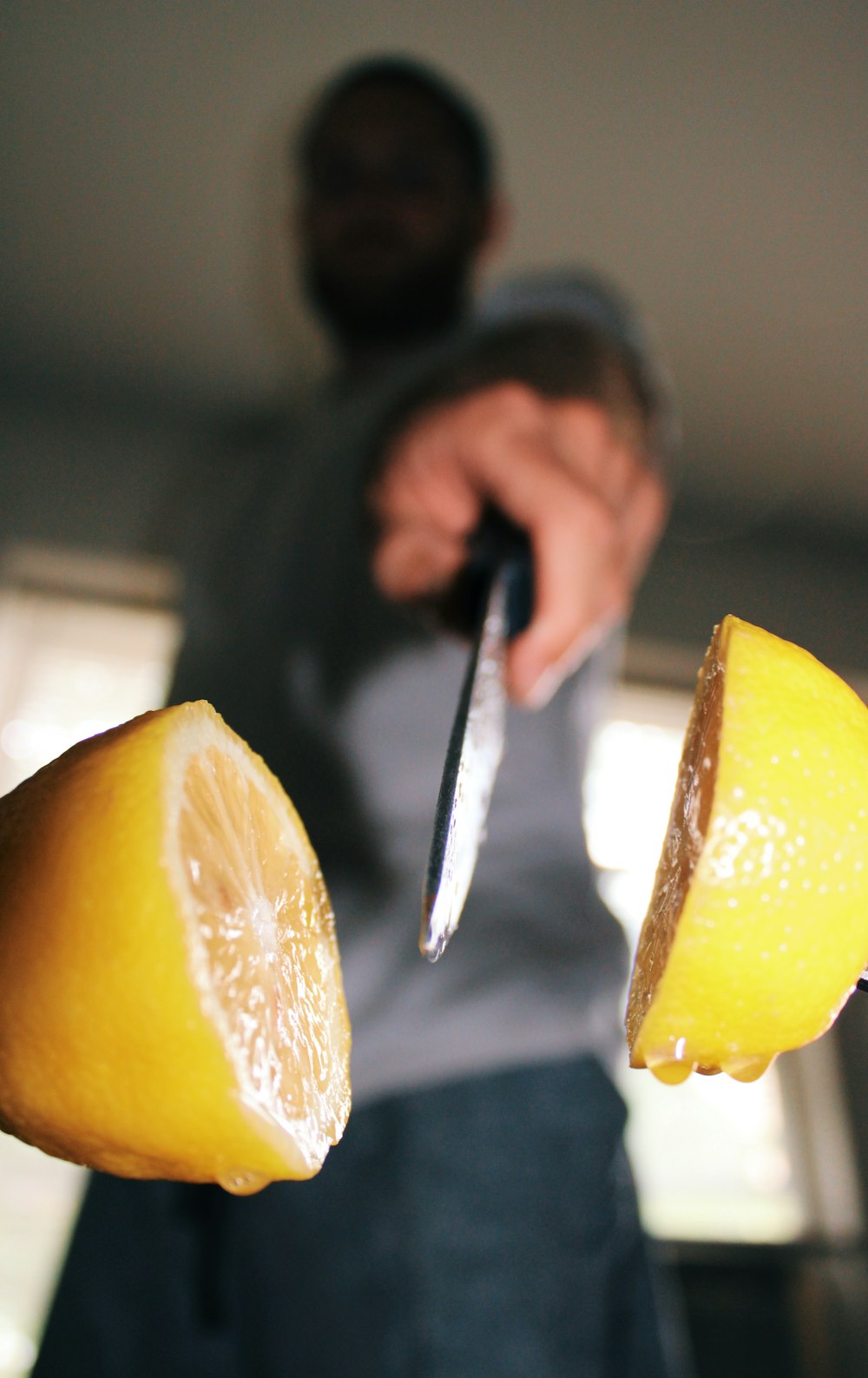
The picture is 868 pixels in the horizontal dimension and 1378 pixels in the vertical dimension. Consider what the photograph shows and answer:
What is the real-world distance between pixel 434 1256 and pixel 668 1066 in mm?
409

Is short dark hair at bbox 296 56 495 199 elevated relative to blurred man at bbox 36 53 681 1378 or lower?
elevated

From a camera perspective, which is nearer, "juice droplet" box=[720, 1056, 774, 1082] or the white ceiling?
"juice droplet" box=[720, 1056, 774, 1082]

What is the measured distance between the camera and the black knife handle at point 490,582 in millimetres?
394

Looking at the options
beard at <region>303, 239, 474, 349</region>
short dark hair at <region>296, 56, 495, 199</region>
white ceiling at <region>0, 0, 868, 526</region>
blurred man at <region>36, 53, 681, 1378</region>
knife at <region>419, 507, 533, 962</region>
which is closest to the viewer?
knife at <region>419, 507, 533, 962</region>

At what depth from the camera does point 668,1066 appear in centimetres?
22

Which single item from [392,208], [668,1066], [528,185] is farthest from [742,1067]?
[528,185]

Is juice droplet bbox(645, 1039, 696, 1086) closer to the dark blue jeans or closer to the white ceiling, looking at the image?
the dark blue jeans

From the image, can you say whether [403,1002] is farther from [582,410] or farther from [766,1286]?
[766,1286]

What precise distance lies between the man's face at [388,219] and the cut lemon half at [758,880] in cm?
117

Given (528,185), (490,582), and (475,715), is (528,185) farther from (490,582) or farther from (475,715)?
(475,715)

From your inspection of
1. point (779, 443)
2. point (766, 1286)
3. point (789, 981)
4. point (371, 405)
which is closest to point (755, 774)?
point (789, 981)

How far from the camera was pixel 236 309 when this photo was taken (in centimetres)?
235

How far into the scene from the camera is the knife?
19 cm

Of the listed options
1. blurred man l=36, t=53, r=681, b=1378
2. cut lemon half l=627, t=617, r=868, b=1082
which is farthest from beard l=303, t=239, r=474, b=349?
cut lemon half l=627, t=617, r=868, b=1082
